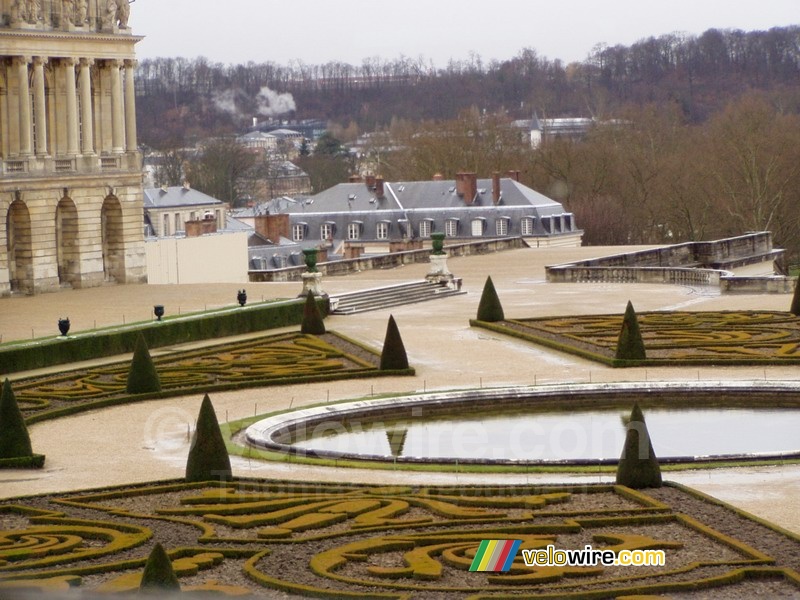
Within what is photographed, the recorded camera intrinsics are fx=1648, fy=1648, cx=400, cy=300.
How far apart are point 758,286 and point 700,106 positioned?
101m

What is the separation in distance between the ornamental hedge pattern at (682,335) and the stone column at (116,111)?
685 inches

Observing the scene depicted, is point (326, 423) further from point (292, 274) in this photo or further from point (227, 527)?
point (292, 274)

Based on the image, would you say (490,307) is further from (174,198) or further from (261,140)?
(261,140)

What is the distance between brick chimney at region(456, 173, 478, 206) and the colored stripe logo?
5971cm

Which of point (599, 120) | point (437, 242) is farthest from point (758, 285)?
point (599, 120)

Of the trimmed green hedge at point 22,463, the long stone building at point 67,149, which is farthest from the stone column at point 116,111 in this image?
A: the trimmed green hedge at point 22,463

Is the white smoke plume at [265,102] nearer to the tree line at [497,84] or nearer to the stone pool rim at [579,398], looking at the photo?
the tree line at [497,84]

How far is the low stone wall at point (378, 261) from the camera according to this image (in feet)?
178

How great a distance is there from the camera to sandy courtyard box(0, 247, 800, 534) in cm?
2397

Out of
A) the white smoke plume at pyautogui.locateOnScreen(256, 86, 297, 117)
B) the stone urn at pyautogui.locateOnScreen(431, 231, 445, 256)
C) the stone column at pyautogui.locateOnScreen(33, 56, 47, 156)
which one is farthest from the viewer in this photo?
the white smoke plume at pyautogui.locateOnScreen(256, 86, 297, 117)

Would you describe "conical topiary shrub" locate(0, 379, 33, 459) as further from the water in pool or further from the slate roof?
the slate roof

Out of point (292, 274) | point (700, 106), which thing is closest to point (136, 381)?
point (292, 274)

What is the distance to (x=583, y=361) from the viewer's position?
118 feet

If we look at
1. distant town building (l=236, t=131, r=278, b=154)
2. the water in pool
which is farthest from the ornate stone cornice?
distant town building (l=236, t=131, r=278, b=154)
